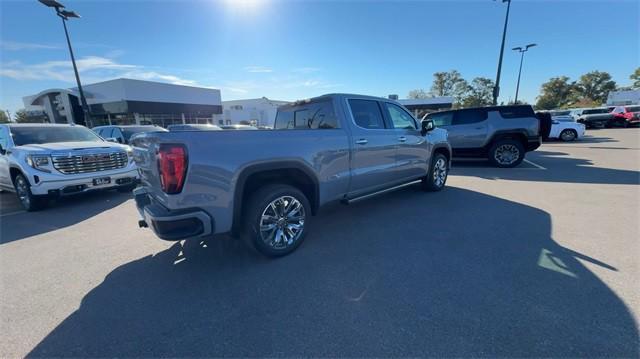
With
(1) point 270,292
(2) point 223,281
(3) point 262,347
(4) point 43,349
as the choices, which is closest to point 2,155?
(4) point 43,349

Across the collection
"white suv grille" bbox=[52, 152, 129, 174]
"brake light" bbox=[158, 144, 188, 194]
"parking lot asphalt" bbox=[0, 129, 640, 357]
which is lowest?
"parking lot asphalt" bbox=[0, 129, 640, 357]

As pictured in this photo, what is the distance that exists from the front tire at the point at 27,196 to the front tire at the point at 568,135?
76.4 ft

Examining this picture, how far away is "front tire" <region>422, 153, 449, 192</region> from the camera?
567 cm

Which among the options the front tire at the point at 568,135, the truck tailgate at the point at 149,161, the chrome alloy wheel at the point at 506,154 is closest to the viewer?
the truck tailgate at the point at 149,161

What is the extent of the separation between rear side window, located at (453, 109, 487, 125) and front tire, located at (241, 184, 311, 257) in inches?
322

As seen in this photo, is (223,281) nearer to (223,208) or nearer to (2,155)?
(223,208)

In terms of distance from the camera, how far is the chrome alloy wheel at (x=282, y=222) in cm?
304

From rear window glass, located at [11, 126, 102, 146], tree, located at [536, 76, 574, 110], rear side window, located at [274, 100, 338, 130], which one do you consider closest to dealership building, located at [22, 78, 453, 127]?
rear window glass, located at [11, 126, 102, 146]

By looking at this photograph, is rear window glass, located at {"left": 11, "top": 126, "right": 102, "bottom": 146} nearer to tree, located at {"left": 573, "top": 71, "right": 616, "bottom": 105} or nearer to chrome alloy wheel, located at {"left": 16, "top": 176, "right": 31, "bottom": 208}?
chrome alloy wheel, located at {"left": 16, "top": 176, "right": 31, "bottom": 208}

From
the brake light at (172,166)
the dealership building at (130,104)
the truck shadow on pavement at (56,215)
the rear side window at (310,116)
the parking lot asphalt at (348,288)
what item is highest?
the dealership building at (130,104)

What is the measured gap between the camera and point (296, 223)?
3.30 metres

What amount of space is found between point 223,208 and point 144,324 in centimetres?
113

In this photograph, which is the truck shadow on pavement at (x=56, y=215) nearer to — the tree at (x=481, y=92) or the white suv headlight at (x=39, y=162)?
the white suv headlight at (x=39, y=162)

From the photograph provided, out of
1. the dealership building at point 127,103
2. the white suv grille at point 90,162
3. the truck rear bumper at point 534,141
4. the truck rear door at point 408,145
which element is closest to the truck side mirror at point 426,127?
the truck rear door at point 408,145
